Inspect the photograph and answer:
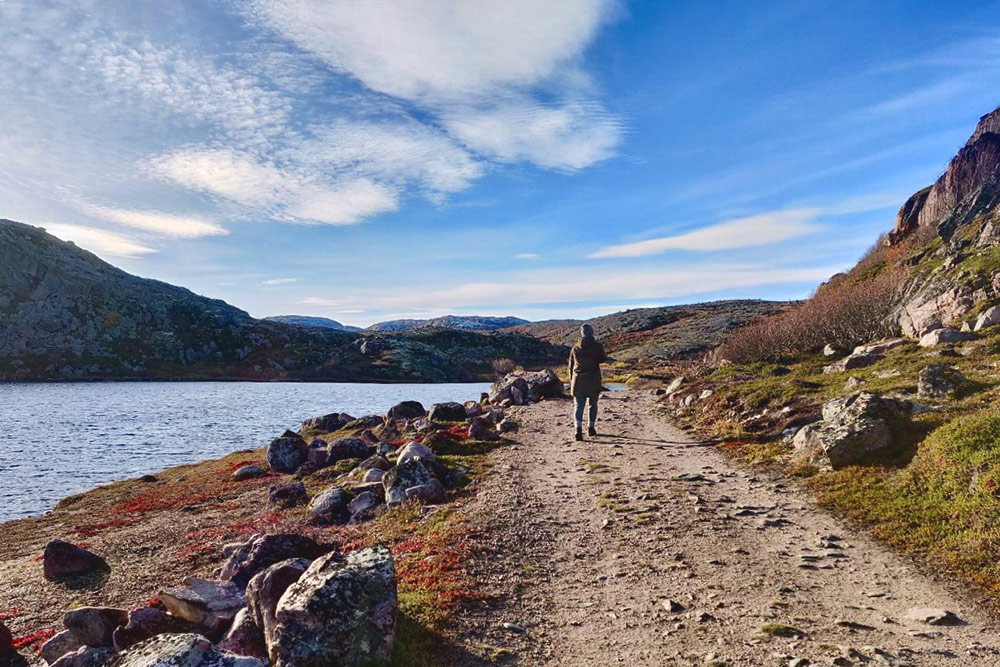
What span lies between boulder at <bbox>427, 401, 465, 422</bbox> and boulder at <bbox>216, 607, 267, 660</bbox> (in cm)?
2929

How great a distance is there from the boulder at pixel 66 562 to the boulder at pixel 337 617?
1383 cm

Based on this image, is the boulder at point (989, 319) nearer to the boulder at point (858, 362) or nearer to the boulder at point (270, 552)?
the boulder at point (858, 362)

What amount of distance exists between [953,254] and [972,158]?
63.7 metres

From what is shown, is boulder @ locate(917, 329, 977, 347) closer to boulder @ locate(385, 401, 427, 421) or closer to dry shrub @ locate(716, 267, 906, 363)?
dry shrub @ locate(716, 267, 906, 363)

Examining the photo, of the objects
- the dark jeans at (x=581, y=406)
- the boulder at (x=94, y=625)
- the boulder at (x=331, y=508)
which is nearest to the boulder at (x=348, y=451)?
the boulder at (x=331, y=508)

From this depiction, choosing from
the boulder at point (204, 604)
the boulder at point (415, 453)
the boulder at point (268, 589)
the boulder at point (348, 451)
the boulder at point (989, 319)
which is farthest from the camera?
the boulder at point (348, 451)

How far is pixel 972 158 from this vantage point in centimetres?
9056

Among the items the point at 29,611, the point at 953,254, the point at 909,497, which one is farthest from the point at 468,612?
the point at 953,254

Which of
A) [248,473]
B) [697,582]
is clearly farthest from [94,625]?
[248,473]

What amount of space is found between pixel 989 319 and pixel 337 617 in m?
35.0

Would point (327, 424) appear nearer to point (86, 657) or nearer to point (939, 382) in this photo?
point (86, 657)

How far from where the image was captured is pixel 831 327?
153ft

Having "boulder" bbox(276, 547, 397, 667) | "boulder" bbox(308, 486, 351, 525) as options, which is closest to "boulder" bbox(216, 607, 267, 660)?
"boulder" bbox(276, 547, 397, 667)

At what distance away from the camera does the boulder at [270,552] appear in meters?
11.1
